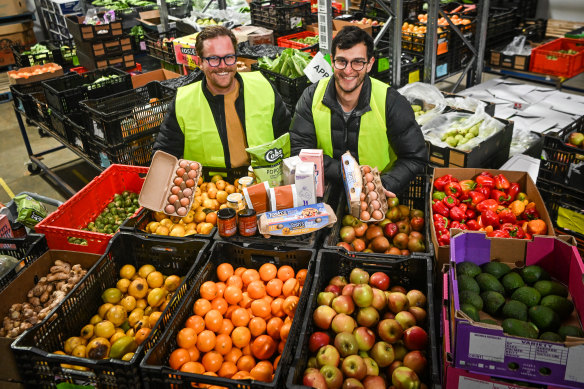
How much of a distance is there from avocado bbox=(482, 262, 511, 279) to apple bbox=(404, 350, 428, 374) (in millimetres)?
571

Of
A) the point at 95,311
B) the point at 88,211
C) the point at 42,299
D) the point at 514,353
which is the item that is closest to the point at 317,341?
the point at 514,353

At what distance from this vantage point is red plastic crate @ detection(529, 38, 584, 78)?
6.81 m

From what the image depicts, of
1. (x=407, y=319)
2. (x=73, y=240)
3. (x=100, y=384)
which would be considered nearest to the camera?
(x=100, y=384)

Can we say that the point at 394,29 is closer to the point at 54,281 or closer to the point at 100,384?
the point at 54,281

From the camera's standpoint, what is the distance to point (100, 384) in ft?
6.74

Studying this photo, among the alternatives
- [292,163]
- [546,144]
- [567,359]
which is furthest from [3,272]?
[546,144]

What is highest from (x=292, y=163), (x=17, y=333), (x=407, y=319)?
(x=292, y=163)

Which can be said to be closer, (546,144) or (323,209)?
(323,209)

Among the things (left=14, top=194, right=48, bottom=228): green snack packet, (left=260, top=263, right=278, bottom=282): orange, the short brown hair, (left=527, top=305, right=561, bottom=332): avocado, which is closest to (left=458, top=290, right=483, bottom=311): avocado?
(left=527, top=305, right=561, bottom=332): avocado

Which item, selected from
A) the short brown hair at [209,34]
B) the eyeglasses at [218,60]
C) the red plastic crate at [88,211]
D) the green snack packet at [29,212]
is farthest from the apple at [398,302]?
the green snack packet at [29,212]

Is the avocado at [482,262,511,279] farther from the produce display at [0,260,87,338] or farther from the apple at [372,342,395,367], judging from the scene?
the produce display at [0,260,87,338]

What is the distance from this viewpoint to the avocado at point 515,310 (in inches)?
80.5

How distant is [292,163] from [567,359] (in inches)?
61.6

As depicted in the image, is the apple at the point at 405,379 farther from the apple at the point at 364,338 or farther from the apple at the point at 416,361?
the apple at the point at 364,338
